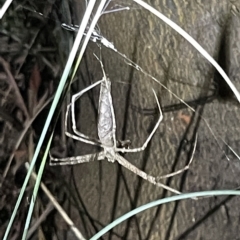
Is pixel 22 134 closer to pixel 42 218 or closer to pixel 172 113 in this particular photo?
pixel 42 218

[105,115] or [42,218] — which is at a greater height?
[105,115]

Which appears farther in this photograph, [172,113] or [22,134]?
[22,134]

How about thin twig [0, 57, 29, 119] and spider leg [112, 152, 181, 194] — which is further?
thin twig [0, 57, 29, 119]

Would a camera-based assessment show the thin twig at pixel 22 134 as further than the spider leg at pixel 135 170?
Yes

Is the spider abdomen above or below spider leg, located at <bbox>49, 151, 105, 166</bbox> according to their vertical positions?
above

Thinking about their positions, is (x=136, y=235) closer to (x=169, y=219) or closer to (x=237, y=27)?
(x=169, y=219)

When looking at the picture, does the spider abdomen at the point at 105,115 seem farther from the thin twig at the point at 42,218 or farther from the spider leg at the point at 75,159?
the thin twig at the point at 42,218

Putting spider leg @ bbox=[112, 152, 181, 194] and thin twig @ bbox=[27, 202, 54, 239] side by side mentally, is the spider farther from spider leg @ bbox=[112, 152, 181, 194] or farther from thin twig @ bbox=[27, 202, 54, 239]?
thin twig @ bbox=[27, 202, 54, 239]

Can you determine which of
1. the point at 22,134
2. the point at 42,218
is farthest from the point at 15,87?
the point at 42,218

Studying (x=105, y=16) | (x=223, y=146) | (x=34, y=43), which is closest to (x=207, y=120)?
(x=223, y=146)

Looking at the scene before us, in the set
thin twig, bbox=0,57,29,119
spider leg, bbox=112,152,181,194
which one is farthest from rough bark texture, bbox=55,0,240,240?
thin twig, bbox=0,57,29,119

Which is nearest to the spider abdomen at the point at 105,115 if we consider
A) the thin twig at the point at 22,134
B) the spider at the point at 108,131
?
the spider at the point at 108,131
